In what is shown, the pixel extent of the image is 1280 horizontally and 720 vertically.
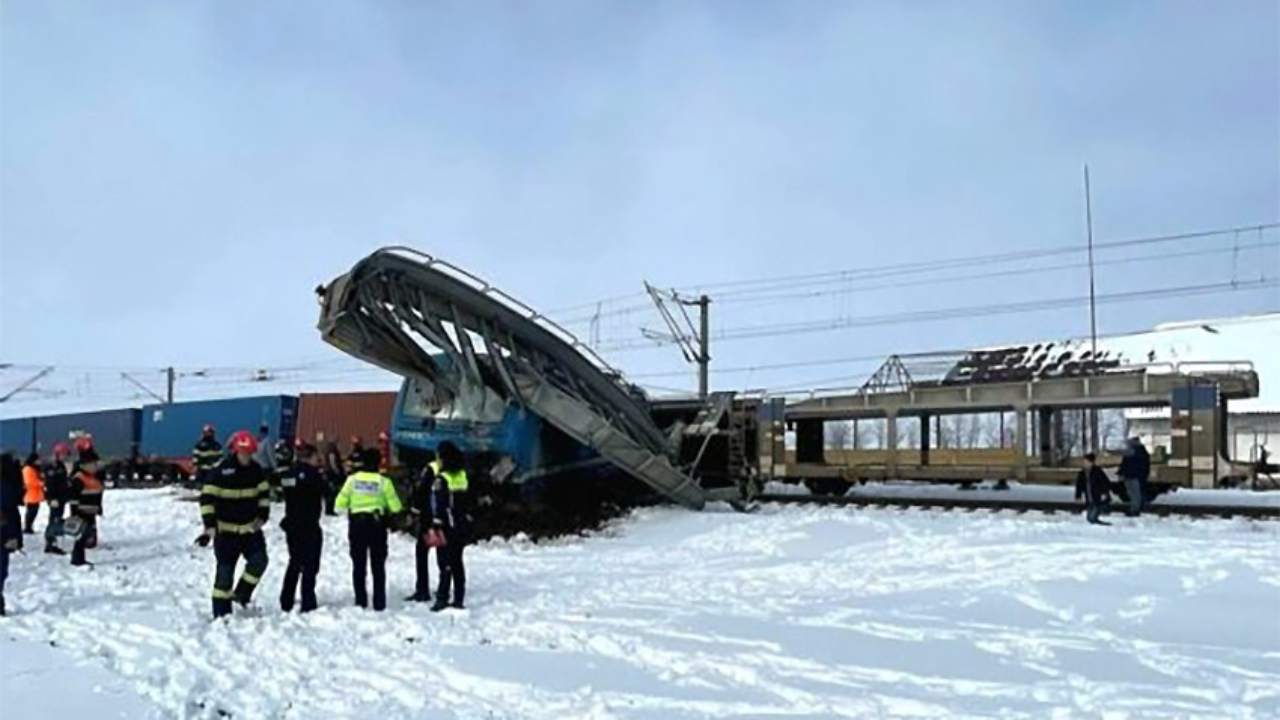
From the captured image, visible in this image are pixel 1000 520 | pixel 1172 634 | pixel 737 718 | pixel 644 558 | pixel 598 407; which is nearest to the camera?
pixel 737 718

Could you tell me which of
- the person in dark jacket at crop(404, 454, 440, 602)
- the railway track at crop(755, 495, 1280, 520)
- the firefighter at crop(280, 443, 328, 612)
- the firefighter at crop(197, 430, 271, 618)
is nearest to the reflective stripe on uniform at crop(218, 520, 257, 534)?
the firefighter at crop(197, 430, 271, 618)

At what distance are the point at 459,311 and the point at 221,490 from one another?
8.71m

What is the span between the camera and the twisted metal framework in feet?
56.5

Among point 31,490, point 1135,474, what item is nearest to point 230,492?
point 31,490

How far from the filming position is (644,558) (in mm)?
14750

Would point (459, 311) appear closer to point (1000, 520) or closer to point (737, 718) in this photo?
point (1000, 520)

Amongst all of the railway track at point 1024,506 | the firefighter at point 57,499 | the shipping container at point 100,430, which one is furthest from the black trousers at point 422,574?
the shipping container at point 100,430

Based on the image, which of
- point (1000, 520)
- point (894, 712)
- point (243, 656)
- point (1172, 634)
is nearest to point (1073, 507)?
point (1000, 520)

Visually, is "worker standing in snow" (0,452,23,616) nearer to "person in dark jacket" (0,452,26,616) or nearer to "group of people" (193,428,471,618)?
"person in dark jacket" (0,452,26,616)

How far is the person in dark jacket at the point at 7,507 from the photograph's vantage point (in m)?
9.88

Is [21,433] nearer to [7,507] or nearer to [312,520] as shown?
[7,507]

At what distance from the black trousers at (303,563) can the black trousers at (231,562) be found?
32cm

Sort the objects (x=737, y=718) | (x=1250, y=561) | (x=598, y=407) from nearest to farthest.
Answer: (x=737, y=718), (x=1250, y=561), (x=598, y=407)

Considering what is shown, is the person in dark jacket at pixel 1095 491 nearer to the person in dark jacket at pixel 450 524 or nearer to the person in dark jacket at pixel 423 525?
the person in dark jacket at pixel 450 524
